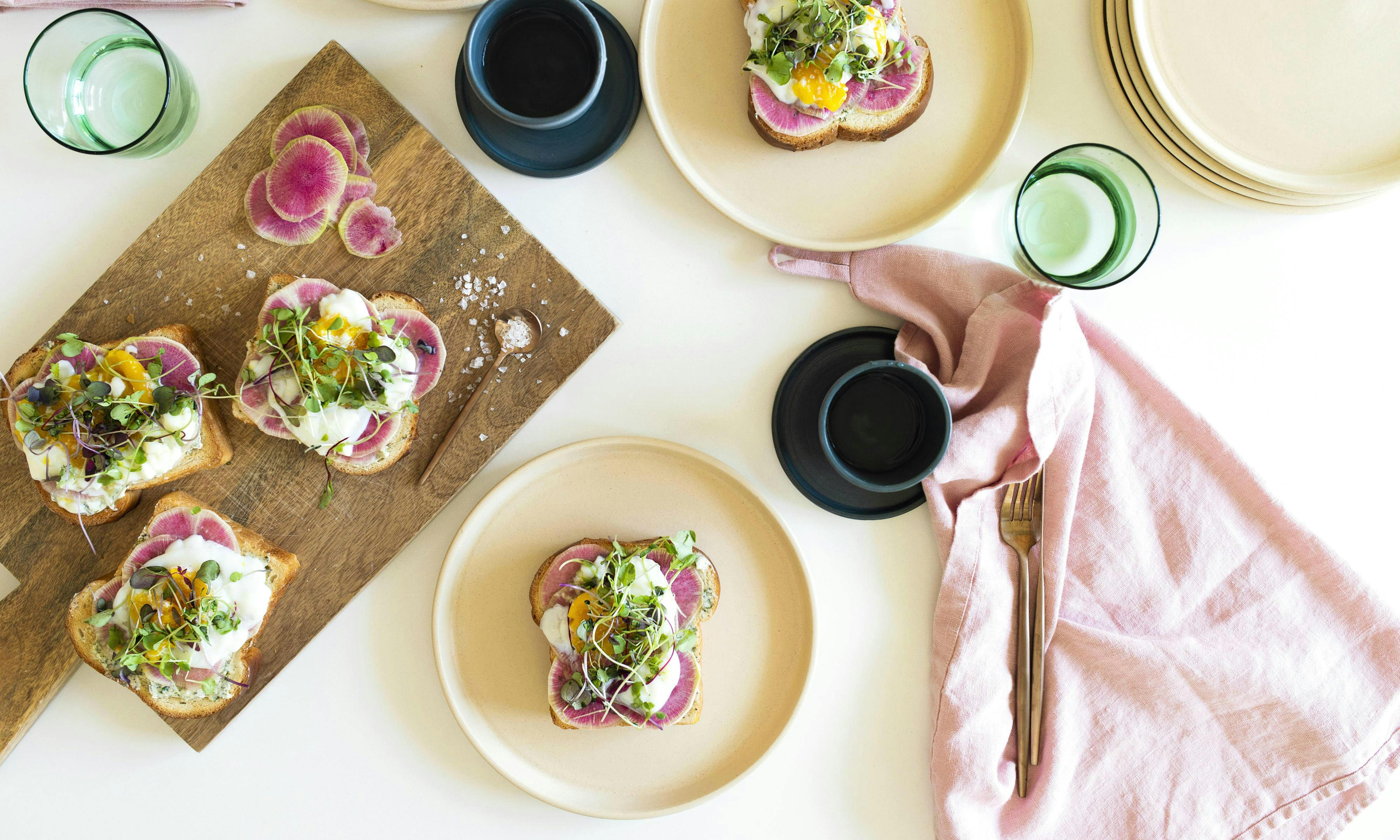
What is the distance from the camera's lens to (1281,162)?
71.7 inches

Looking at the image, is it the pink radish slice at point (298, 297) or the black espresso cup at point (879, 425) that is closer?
the pink radish slice at point (298, 297)

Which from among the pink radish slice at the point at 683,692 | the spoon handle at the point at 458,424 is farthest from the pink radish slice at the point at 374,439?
the pink radish slice at the point at 683,692

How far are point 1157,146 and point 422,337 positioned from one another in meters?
1.79

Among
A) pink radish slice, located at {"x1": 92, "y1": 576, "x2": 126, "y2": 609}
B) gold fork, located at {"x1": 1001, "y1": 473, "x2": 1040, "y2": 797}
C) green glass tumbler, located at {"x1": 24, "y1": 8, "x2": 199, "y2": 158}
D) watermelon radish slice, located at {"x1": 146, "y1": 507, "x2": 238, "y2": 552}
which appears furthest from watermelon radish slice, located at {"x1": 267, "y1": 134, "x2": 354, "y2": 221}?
gold fork, located at {"x1": 1001, "y1": 473, "x2": 1040, "y2": 797}

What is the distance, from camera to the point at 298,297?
1712 mm

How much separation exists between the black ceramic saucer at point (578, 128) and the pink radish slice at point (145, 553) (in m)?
1.12

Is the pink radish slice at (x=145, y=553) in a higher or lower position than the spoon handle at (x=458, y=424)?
lower

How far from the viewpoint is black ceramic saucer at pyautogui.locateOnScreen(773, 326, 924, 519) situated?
72.6 inches

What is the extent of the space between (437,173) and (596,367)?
57cm

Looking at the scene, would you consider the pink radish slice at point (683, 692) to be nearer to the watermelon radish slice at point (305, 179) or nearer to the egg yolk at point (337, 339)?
the egg yolk at point (337, 339)

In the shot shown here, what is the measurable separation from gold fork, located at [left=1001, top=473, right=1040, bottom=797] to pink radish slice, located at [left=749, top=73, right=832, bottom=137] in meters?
0.96

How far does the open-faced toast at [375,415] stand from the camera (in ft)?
5.53

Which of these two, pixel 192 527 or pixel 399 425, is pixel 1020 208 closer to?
pixel 399 425

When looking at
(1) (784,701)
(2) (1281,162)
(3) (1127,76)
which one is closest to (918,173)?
(3) (1127,76)
